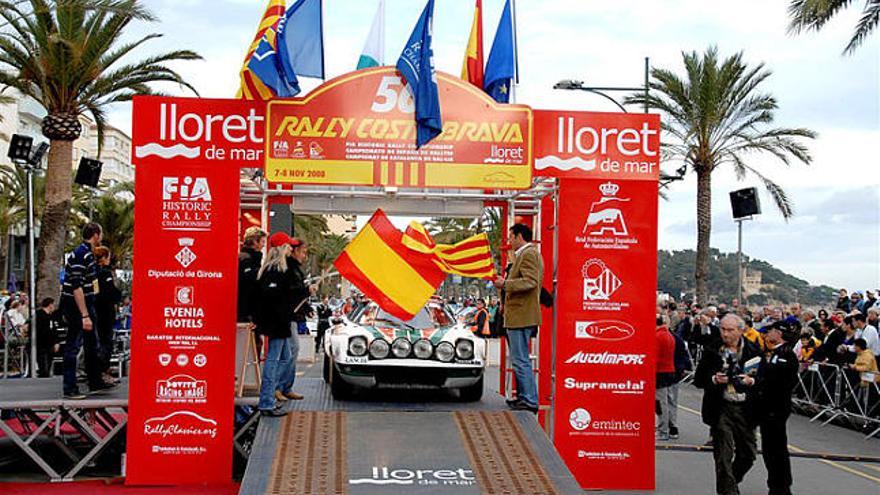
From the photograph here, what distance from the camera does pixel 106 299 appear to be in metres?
11.2

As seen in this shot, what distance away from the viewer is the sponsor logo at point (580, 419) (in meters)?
9.88

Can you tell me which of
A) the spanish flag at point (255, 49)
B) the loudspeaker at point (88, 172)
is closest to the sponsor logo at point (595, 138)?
the spanish flag at point (255, 49)

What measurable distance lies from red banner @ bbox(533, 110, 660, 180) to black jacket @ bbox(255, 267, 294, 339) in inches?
118

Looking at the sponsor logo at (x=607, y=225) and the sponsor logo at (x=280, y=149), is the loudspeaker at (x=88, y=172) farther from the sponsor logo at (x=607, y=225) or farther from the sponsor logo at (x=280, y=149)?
the sponsor logo at (x=607, y=225)

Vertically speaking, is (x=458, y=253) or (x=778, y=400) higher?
(x=458, y=253)

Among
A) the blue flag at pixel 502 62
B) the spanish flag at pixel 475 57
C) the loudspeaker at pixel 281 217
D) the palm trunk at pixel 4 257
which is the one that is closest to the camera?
the blue flag at pixel 502 62

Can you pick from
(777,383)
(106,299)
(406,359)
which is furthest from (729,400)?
(106,299)

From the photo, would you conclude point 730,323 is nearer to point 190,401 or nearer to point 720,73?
point 190,401

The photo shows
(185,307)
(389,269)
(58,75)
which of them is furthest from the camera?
(58,75)

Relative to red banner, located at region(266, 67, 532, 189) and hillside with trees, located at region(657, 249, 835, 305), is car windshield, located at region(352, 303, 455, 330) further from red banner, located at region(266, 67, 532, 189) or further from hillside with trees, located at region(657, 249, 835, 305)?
hillside with trees, located at region(657, 249, 835, 305)

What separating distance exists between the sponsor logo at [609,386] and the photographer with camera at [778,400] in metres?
1.26

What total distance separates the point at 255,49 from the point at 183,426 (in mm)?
4042

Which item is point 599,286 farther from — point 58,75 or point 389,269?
point 58,75

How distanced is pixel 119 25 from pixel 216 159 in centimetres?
1452
